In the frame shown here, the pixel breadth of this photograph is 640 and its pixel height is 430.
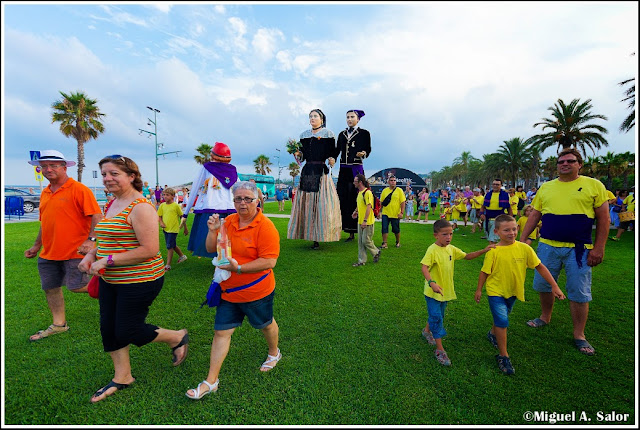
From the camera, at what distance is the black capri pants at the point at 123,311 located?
2480 millimetres

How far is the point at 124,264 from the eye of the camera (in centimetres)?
234

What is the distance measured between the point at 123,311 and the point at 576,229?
178 inches

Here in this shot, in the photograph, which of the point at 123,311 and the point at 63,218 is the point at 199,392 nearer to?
the point at 123,311

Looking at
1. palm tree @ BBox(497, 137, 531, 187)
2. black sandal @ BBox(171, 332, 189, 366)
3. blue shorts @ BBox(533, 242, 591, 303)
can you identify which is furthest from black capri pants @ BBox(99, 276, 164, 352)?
palm tree @ BBox(497, 137, 531, 187)

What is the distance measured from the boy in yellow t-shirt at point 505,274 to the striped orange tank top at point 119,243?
10.2 feet

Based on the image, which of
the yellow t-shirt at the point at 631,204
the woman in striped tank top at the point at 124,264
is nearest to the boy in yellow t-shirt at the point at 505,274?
the woman in striped tank top at the point at 124,264

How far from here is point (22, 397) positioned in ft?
8.22

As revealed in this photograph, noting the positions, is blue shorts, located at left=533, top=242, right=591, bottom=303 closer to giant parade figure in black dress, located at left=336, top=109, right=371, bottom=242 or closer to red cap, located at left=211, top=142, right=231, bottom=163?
red cap, located at left=211, top=142, right=231, bottom=163

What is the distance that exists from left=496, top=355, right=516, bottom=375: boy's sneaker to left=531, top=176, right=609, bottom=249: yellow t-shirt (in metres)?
1.48

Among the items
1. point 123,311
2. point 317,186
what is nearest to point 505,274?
point 123,311

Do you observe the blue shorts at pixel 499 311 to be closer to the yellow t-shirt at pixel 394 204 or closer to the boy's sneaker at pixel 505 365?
the boy's sneaker at pixel 505 365

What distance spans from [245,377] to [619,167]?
1523 inches

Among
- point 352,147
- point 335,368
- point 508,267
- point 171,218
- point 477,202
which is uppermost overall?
point 352,147

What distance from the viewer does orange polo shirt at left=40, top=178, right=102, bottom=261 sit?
3.34m
